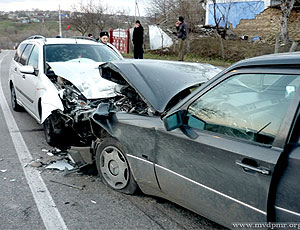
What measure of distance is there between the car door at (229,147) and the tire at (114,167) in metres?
0.63

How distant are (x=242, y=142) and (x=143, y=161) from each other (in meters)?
1.10

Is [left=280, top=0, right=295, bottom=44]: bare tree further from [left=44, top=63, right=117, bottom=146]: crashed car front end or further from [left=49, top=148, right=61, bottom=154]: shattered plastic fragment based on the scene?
[left=49, top=148, right=61, bottom=154]: shattered plastic fragment

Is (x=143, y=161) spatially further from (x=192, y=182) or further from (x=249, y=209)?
(x=249, y=209)

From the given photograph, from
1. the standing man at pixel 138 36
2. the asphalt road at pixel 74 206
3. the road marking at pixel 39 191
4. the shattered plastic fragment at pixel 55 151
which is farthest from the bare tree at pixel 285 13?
the asphalt road at pixel 74 206

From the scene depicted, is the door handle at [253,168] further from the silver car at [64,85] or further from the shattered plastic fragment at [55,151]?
the shattered plastic fragment at [55,151]

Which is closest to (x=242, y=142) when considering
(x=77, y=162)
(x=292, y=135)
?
(x=292, y=135)

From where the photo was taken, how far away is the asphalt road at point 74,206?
2.99 m

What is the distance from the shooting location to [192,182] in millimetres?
2611

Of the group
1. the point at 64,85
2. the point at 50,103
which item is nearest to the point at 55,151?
the point at 50,103

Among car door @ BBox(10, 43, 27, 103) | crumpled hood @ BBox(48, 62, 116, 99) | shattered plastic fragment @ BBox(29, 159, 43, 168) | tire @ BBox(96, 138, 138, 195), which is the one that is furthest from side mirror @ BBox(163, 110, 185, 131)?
car door @ BBox(10, 43, 27, 103)

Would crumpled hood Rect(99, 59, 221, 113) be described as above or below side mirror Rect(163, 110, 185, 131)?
above

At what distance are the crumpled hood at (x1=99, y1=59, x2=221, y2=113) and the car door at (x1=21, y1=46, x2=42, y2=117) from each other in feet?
6.16

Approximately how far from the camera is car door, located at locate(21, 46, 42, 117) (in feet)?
17.7

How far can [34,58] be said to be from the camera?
5945 mm
